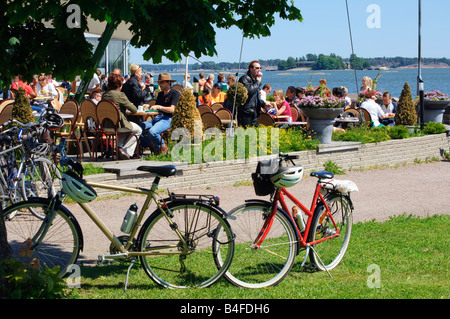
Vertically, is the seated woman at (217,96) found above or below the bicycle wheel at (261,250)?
above

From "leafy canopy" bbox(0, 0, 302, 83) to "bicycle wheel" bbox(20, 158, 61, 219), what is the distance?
2296 mm

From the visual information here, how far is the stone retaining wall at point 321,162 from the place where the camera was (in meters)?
10.2

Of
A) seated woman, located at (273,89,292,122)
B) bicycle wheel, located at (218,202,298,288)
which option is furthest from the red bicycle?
seated woman, located at (273,89,292,122)

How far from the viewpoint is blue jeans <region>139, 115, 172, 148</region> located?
12023 millimetres

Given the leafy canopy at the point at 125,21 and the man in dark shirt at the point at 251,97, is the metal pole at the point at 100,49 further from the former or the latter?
the man in dark shirt at the point at 251,97

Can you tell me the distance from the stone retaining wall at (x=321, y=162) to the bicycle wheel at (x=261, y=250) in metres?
4.17

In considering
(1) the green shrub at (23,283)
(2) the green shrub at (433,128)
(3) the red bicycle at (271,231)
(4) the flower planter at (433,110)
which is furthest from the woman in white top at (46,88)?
(1) the green shrub at (23,283)

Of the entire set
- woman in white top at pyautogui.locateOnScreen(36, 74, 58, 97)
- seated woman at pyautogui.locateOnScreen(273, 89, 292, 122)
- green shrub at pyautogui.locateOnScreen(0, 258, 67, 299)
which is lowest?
green shrub at pyautogui.locateOnScreen(0, 258, 67, 299)

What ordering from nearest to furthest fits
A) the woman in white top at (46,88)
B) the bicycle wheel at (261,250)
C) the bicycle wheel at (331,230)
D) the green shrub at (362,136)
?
the bicycle wheel at (261,250) < the bicycle wheel at (331,230) < the green shrub at (362,136) < the woman in white top at (46,88)

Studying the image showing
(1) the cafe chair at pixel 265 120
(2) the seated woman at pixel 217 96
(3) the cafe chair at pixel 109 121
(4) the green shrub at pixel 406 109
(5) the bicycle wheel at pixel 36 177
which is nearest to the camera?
(5) the bicycle wheel at pixel 36 177

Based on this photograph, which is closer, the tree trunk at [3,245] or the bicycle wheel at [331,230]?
the tree trunk at [3,245]

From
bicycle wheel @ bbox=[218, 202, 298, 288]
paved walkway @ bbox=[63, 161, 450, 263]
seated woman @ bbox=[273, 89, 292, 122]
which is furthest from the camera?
seated woman @ bbox=[273, 89, 292, 122]

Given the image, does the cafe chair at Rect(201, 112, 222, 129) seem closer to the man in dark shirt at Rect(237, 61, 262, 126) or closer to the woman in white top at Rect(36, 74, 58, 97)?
the man in dark shirt at Rect(237, 61, 262, 126)
